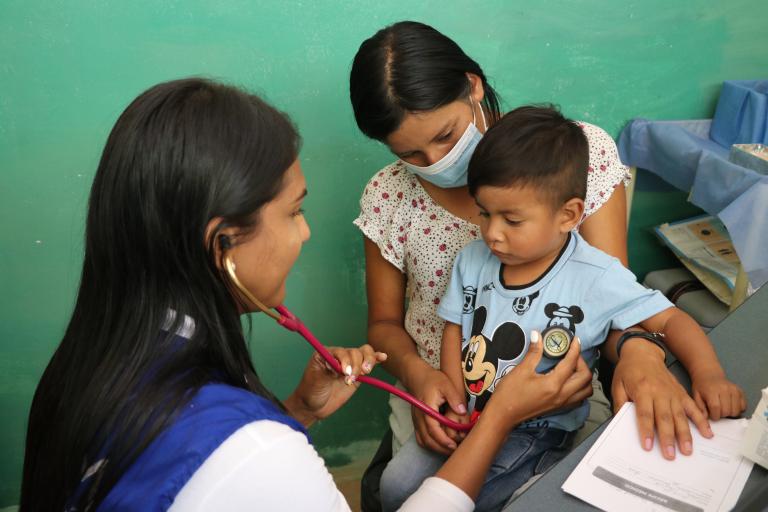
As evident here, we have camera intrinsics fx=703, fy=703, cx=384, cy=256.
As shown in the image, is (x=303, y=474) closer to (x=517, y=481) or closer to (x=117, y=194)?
(x=117, y=194)

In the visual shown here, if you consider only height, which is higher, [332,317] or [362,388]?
[332,317]

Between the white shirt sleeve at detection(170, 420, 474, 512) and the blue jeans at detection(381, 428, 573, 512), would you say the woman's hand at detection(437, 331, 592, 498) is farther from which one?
the white shirt sleeve at detection(170, 420, 474, 512)

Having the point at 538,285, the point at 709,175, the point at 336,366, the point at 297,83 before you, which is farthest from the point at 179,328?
the point at 709,175

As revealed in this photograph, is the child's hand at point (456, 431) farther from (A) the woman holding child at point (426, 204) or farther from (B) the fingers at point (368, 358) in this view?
(B) the fingers at point (368, 358)

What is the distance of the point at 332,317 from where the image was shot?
6.73ft

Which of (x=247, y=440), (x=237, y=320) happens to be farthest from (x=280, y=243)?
(x=247, y=440)

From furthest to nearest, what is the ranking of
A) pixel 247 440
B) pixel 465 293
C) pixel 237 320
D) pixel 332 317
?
1. pixel 332 317
2. pixel 465 293
3. pixel 237 320
4. pixel 247 440

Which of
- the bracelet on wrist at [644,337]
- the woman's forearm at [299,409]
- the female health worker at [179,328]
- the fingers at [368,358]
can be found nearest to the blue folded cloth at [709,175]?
the bracelet on wrist at [644,337]

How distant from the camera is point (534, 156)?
1190 mm

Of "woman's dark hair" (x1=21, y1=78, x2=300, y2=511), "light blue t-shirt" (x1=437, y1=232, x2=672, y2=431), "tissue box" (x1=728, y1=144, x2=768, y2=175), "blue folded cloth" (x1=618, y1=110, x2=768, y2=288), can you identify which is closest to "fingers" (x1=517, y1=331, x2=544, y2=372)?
"light blue t-shirt" (x1=437, y1=232, x2=672, y2=431)

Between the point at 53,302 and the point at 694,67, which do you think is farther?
the point at 694,67

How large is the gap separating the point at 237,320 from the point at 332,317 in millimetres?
1123

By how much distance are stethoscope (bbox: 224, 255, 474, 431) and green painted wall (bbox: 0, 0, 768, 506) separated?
775 mm

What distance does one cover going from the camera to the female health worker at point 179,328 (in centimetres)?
77
